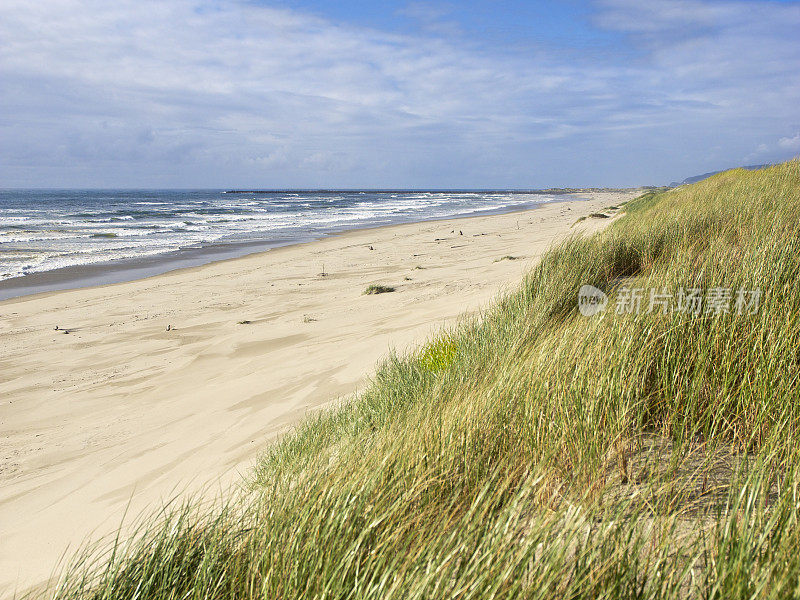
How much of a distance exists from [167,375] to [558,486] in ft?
18.5

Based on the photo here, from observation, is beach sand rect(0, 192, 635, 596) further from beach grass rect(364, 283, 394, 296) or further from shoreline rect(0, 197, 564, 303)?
shoreline rect(0, 197, 564, 303)

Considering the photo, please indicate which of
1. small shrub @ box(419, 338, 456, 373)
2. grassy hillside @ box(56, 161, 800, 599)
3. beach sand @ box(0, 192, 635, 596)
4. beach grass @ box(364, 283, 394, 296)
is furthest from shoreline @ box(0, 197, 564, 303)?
grassy hillside @ box(56, 161, 800, 599)

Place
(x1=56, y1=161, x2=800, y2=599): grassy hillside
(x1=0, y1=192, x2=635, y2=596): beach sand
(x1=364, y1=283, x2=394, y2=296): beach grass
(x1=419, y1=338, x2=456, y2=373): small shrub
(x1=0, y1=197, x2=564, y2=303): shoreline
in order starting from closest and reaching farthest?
(x1=56, y1=161, x2=800, y2=599): grassy hillside → (x1=0, y1=192, x2=635, y2=596): beach sand → (x1=419, y1=338, x2=456, y2=373): small shrub → (x1=364, y1=283, x2=394, y2=296): beach grass → (x1=0, y1=197, x2=564, y2=303): shoreline

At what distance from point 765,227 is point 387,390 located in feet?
11.5

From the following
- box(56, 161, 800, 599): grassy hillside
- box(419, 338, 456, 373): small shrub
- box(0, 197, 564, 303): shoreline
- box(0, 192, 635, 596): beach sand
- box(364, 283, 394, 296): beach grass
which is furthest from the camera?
box(0, 197, 564, 303): shoreline

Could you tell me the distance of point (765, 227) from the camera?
4.60 m

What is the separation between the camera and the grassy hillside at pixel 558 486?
1385mm

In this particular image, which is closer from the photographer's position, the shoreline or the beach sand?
the beach sand

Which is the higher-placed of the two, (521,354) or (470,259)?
(521,354)

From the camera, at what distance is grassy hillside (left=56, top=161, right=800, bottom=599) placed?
54.5 inches

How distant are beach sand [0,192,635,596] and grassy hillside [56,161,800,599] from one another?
25.4 inches

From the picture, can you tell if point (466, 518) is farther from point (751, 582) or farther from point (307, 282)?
point (307, 282)

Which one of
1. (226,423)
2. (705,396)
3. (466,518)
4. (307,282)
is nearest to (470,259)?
(307,282)

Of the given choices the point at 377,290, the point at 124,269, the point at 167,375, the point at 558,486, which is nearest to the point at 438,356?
the point at 558,486
